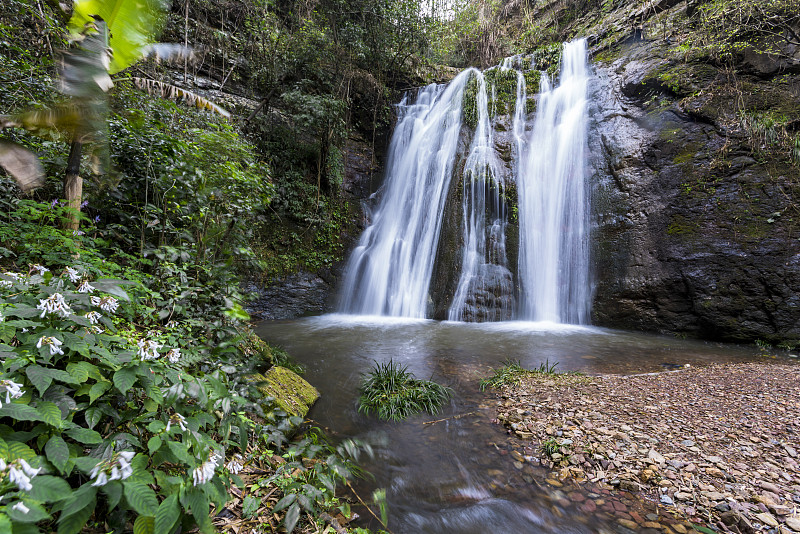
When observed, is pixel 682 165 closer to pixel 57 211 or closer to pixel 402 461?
pixel 402 461

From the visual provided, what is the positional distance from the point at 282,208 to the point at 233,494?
34.1ft

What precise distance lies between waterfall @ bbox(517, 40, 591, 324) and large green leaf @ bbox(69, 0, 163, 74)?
9.74m

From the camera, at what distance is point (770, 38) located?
8.07 metres

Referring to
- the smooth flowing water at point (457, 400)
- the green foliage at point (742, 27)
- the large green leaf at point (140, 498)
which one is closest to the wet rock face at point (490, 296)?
the smooth flowing water at point (457, 400)

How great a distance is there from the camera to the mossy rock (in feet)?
10.0

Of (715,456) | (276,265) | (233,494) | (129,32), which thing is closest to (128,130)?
(129,32)

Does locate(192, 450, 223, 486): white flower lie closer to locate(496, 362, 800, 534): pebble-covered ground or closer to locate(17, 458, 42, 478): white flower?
locate(17, 458, 42, 478): white flower

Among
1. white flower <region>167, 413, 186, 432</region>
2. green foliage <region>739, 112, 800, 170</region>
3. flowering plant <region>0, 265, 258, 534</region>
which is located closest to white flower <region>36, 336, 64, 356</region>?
flowering plant <region>0, 265, 258, 534</region>

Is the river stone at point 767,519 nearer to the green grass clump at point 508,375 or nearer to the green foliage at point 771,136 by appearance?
the green grass clump at point 508,375

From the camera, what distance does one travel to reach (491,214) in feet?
34.8

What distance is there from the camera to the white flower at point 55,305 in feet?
4.52

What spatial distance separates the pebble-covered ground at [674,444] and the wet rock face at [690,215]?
3876 mm

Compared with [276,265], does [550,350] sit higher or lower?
lower

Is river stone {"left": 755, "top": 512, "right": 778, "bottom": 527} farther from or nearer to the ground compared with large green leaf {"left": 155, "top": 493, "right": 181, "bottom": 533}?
nearer to the ground
